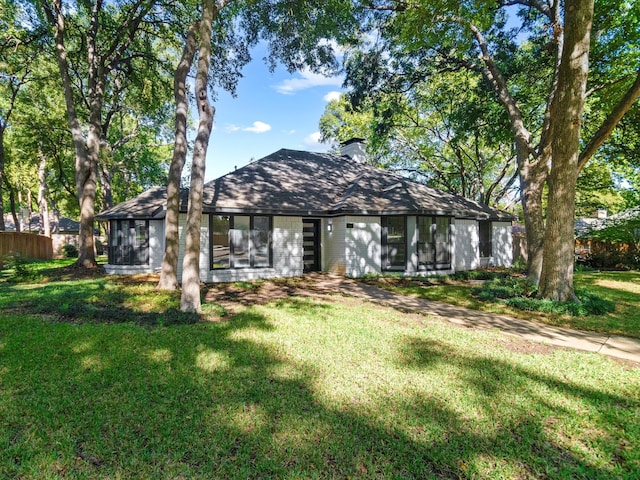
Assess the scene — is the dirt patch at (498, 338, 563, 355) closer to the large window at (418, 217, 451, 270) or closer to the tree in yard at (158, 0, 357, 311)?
the tree in yard at (158, 0, 357, 311)

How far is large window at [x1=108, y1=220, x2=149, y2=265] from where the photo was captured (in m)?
12.8

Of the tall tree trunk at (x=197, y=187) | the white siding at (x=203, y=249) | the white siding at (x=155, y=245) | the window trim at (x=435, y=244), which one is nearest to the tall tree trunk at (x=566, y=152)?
the window trim at (x=435, y=244)

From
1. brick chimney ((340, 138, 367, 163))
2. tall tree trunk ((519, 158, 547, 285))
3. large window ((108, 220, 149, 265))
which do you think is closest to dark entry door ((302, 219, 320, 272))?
large window ((108, 220, 149, 265))

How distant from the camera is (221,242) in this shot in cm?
1149

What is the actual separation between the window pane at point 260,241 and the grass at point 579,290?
3.88 meters

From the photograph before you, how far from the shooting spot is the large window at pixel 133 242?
12789 millimetres

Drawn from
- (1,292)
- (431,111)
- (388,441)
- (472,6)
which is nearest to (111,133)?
(1,292)

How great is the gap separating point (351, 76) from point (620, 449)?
1379 centimetres

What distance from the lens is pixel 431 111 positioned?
21.3m

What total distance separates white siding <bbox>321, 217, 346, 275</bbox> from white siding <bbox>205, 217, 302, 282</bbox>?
4.28 ft

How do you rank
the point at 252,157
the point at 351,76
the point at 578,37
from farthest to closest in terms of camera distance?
1. the point at 252,157
2. the point at 351,76
3. the point at 578,37

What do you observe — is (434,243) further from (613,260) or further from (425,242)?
(613,260)

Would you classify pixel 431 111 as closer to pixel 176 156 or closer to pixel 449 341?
pixel 176 156

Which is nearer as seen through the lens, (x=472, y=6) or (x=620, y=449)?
(x=620, y=449)
